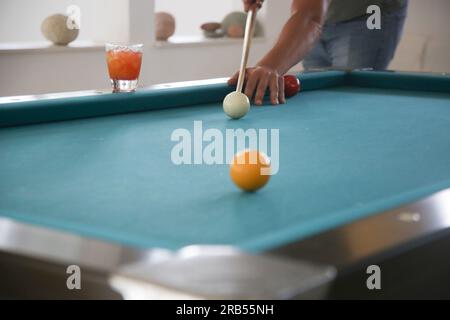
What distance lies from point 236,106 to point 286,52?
74 cm

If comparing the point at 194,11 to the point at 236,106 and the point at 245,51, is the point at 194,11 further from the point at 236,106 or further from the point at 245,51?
the point at 236,106

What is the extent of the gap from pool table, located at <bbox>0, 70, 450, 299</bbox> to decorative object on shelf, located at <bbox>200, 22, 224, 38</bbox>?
134 inches

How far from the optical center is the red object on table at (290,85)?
9.00ft

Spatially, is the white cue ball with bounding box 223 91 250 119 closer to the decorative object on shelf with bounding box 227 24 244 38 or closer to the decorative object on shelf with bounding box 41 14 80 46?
the decorative object on shelf with bounding box 41 14 80 46

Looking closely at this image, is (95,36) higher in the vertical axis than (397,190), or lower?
higher

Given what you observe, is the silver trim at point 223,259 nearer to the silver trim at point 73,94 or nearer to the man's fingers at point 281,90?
the silver trim at point 73,94

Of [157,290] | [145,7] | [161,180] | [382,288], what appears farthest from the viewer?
[145,7]

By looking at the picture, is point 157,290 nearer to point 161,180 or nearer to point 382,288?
point 382,288

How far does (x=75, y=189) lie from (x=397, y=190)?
1.83 ft

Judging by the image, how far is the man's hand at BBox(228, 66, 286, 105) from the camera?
263cm

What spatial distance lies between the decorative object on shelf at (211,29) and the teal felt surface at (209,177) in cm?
329

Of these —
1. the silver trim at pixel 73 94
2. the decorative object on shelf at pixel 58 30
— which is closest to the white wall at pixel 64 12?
the decorative object on shelf at pixel 58 30
